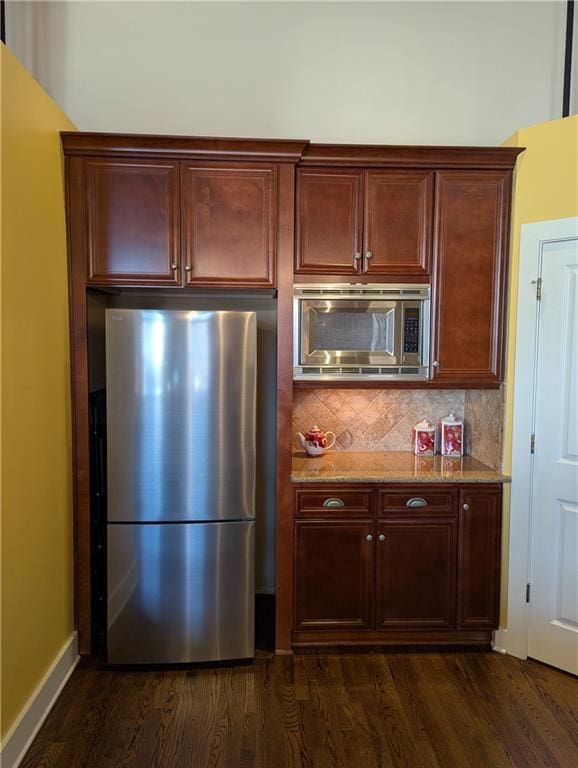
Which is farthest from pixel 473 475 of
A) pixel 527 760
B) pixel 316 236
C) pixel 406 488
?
pixel 316 236

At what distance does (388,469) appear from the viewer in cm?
279

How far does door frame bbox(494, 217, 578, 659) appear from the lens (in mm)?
2627

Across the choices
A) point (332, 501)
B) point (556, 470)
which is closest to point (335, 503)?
point (332, 501)

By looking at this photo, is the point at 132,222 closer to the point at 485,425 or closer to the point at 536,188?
the point at 536,188

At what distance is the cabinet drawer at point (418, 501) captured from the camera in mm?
2680

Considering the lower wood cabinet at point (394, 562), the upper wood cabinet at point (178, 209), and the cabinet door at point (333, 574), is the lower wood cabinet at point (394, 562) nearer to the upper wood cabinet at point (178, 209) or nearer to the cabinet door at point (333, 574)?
the cabinet door at point (333, 574)

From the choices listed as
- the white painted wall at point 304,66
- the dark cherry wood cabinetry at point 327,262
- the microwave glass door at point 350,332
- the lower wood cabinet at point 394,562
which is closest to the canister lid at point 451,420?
the dark cherry wood cabinetry at point 327,262

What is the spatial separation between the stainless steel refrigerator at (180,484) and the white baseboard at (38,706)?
192 millimetres

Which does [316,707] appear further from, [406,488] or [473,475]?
[473,475]

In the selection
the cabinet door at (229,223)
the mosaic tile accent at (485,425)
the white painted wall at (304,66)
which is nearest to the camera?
the cabinet door at (229,223)

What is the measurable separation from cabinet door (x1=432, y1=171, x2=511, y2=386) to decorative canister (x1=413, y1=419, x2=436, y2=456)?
0.44 m

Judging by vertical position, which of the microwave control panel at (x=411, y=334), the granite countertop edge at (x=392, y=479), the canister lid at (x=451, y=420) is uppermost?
the microwave control panel at (x=411, y=334)

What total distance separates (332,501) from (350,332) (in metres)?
0.84

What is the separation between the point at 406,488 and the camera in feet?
8.80
